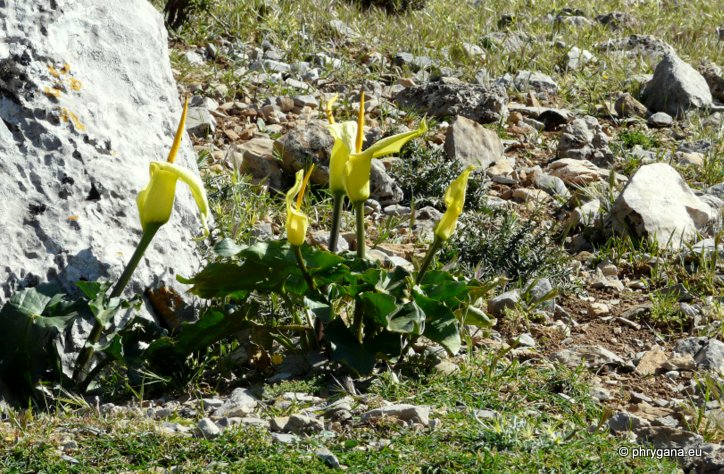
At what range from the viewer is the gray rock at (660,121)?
6633 mm

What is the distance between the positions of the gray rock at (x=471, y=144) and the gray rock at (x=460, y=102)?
416mm

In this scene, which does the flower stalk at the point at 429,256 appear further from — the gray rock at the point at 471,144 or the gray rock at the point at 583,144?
the gray rock at the point at 583,144

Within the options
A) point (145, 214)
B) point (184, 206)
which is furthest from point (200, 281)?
point (184, 206)

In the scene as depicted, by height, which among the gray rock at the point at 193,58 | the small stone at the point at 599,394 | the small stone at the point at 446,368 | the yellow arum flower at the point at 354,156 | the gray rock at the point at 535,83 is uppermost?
the yellow arum flower at the point at 354,156

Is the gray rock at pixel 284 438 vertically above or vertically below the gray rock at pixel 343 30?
below

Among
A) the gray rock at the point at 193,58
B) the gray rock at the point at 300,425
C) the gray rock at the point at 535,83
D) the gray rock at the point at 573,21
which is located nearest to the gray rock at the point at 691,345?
the gray rock at the point at 300,425

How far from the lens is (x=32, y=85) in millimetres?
3676

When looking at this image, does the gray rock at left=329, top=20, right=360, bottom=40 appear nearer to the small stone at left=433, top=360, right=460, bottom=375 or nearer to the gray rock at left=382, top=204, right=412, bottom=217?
the gray rock at left=382, top=204, right=412, bottom=217

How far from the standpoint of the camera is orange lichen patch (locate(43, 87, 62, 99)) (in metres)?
3.69

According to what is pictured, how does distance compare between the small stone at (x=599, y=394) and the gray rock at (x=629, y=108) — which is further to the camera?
the gray rock at (x=629, y=108)

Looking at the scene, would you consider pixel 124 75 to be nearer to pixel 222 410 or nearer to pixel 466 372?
pixel 222 410

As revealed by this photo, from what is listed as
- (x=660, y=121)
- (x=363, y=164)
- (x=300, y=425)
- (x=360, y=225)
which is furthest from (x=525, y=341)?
(x=660, y=121)

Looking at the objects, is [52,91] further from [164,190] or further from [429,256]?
[429,256]

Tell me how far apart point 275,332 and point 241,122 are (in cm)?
257
